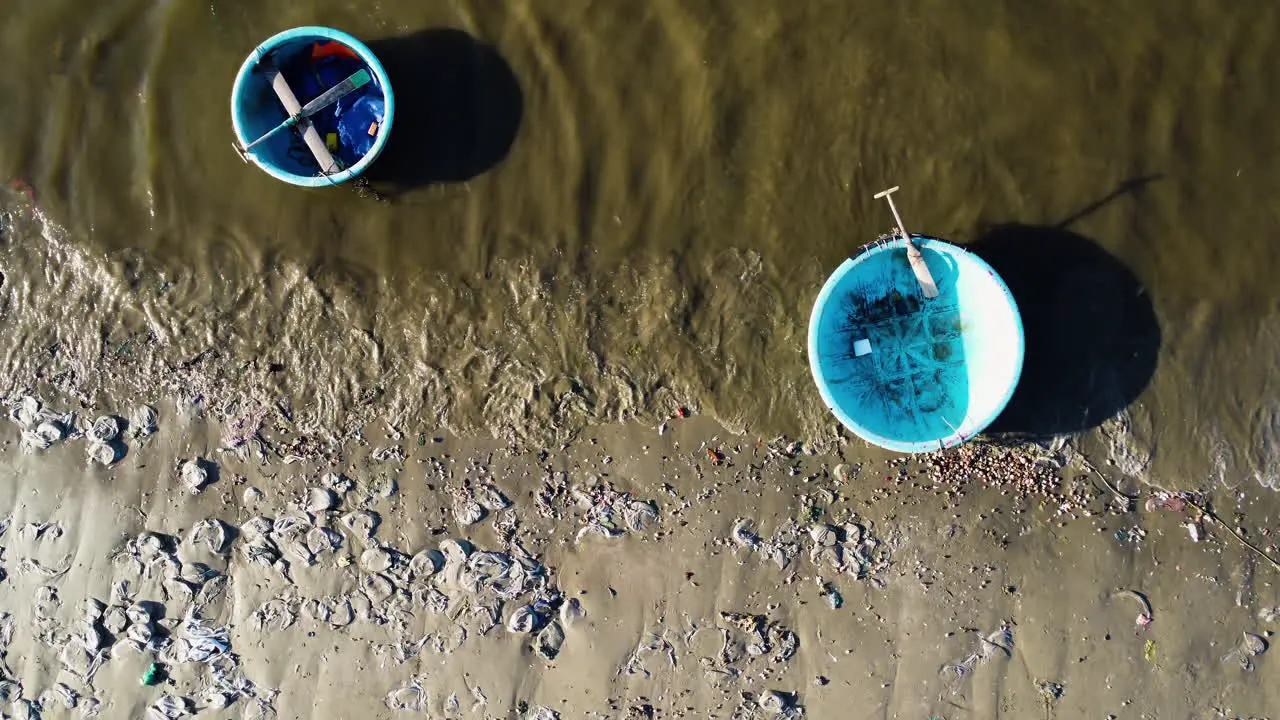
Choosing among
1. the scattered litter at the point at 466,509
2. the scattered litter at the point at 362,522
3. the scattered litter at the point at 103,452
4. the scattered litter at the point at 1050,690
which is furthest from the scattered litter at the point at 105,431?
the scattered litter at the point at 1050,690

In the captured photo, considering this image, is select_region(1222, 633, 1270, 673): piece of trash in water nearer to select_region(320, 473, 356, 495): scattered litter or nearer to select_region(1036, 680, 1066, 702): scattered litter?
select_region(1036, 680, 1066, 702): scattered litter

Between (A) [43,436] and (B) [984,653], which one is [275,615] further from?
(B) [984,653]

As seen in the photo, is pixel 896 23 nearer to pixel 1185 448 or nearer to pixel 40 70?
pixel 1185 448

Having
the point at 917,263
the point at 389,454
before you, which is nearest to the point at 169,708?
the point at 389,454

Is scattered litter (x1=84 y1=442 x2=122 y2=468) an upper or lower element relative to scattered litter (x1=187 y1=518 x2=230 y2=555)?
upper

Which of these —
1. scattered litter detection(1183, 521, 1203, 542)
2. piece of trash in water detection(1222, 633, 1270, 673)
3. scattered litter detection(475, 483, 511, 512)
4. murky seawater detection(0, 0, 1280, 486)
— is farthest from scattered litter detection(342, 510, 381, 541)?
piece of trash in water detection(1222, 633, 1270, 673)

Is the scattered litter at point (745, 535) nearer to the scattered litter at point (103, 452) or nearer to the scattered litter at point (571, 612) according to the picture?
the scattered litter at point (571, 612)

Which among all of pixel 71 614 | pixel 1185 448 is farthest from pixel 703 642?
pixel 71 614
